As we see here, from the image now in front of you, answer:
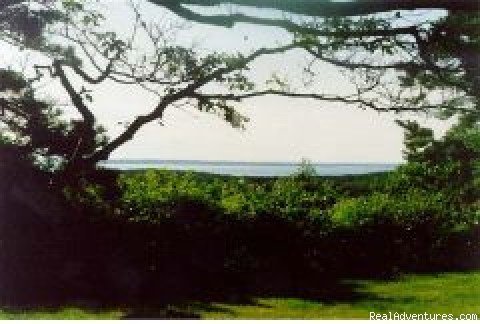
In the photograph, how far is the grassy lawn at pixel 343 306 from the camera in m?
9.67

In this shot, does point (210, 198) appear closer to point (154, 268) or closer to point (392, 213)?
point (154, 268)

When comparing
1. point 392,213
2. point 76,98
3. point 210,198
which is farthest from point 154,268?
point 392,213

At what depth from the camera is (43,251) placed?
450 inches

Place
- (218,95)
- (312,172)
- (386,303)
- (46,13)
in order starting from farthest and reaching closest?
(312,172) → (218,95) → (46,13) → (386,303)

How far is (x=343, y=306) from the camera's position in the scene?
10820mm

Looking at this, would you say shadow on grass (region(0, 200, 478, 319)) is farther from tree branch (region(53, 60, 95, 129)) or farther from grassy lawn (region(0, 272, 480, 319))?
tree branch (region(53, 60, 95, 129))

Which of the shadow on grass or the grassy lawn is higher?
the shadow on grass

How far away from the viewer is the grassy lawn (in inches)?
381

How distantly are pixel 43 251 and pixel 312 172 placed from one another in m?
10.3

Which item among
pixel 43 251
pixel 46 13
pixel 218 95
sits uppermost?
pixel 46 13

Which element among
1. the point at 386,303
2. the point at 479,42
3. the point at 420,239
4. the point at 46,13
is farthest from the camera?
the point at 420,239

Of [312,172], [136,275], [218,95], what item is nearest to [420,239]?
[312,172]

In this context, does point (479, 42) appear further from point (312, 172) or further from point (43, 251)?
point (312, 172)

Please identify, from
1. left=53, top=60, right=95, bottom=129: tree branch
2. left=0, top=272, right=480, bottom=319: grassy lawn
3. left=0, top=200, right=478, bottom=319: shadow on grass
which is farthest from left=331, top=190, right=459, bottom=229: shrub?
left=53, top=60, right=95, bottom=129: tree branch
